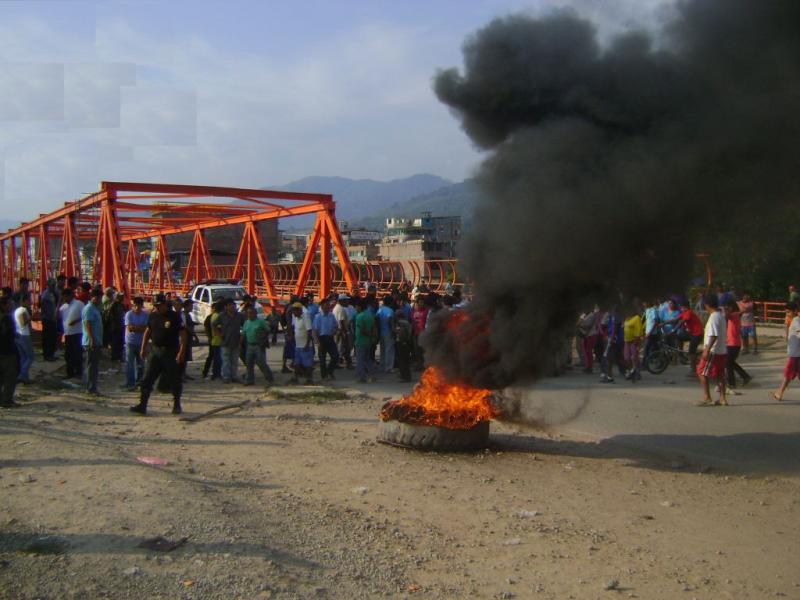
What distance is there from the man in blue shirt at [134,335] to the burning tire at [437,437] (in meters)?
6.11

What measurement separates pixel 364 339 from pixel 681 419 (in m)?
6.27

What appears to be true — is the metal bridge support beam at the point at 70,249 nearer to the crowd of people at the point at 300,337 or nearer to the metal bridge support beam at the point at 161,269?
the metal bridge support beam at the point at 161,269

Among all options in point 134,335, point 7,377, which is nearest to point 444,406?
point 7,377

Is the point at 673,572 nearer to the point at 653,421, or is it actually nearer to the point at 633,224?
the point at 633,224

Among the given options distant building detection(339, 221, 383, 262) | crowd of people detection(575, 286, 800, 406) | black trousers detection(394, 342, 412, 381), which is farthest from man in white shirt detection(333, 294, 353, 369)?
distant building detection(339, 221, 383, 262)

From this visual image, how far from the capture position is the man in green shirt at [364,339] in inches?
542

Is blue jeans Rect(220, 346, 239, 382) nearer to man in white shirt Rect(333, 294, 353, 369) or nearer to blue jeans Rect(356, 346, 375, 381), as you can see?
blue jeans Rect(356, 346, 375, 381)

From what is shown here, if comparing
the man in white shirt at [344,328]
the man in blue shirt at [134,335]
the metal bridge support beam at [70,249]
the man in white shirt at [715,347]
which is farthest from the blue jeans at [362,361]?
the metal bridge support beam at [70,249]

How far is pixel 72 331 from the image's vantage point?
1270 centimetres

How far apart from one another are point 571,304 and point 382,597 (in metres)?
4.30

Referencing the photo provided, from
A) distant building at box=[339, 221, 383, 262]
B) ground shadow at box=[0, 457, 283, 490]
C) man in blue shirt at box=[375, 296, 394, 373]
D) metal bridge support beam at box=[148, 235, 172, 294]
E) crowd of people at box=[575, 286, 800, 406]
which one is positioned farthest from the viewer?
distant building at box=[339, 221, 383, 262]

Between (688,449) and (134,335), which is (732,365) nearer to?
(688,449)

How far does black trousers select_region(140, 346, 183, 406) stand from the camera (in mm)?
10078

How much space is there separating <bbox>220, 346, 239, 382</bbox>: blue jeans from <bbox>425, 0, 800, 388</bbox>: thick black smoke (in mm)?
6923
